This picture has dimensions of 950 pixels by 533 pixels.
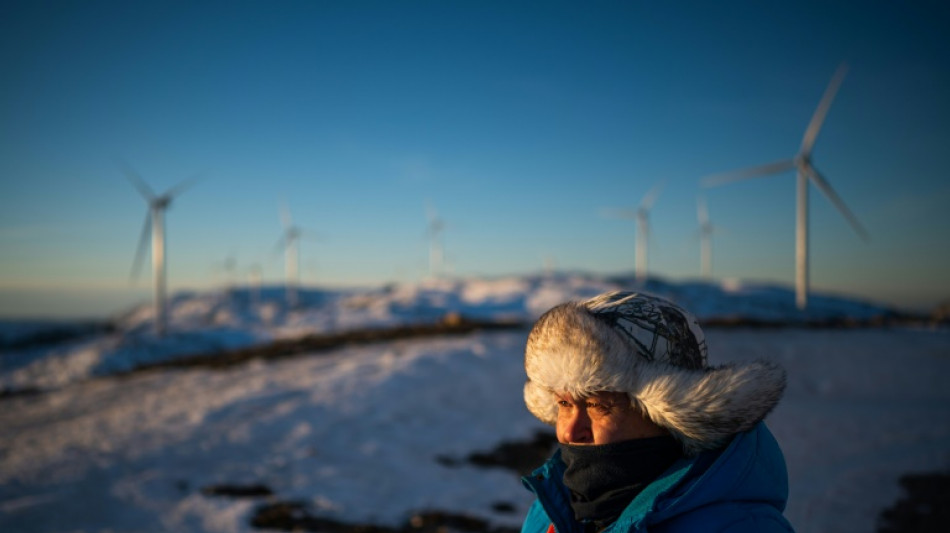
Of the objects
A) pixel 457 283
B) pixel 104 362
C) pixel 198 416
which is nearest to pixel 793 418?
pixel 198 416

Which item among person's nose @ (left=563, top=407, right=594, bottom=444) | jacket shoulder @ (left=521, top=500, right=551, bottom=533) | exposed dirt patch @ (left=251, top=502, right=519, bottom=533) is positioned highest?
person's nose @ (left=563, top=407, right=594, bottom=444)

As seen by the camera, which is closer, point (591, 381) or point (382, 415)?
point (591, 381)

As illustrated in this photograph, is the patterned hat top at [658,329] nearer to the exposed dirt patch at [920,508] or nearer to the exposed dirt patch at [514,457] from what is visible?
the exposed dirt patch at [920,508]

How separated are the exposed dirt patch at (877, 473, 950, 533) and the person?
21.2 feet

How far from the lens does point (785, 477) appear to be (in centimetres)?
198

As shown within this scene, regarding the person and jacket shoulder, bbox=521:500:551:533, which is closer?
the person

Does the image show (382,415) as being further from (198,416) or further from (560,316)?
(560,316)

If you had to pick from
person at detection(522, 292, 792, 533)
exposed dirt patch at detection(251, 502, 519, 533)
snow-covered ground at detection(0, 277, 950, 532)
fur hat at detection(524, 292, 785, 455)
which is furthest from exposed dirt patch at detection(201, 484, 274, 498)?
fur hat at detection(524, 292, 785, 455)

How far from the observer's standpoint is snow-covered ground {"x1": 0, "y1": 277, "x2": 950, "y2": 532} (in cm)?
817

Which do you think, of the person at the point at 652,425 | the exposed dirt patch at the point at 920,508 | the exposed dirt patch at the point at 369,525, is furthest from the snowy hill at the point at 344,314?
the person at the point at 652,425

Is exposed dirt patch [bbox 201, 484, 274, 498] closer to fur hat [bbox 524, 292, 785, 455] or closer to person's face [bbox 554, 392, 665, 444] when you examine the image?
person's face [bbox 554, 392, 665, 444]

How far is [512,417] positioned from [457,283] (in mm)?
73831

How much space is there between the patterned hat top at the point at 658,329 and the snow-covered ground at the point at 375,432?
240 inches

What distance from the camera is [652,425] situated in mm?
2207
